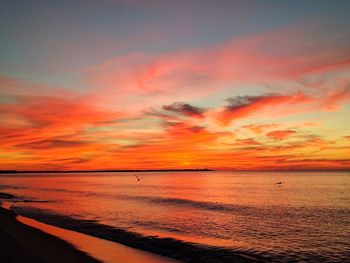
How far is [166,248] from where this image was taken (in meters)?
23.4

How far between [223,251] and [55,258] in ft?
36.1

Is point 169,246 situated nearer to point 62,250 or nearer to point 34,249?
point 62,250

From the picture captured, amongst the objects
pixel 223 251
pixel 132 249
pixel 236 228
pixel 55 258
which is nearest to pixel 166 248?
pixel 132 249

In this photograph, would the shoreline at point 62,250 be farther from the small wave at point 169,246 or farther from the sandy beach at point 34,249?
the small wave at point 169,246

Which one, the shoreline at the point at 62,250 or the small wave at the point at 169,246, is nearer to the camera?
the shoreline at the point at 62,250

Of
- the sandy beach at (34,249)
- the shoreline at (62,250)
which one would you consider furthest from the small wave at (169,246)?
the sandy beach at (34,249)

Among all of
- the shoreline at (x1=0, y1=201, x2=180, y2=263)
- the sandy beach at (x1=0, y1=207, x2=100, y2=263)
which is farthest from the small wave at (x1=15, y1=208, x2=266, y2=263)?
the sandy beach at (x1=0, y1=207, x2=100, y2=263)

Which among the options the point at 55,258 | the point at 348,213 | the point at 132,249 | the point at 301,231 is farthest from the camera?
the point at 348,213

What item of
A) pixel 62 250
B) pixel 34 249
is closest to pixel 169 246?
pixel 62 250

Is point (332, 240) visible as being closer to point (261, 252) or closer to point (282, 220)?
point (261, 252)

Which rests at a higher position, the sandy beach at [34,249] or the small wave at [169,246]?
the sandy beach at [34,249]

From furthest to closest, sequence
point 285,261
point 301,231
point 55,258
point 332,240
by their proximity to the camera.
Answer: point 301,231 < point 332,240 < point 285,261 < point 55,258

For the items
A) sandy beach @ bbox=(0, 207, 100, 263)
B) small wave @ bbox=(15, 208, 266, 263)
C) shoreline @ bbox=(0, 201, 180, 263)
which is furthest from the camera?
small wave @ bbox=(15, 208, 266, 263)

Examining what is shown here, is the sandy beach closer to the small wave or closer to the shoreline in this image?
the shoreline
